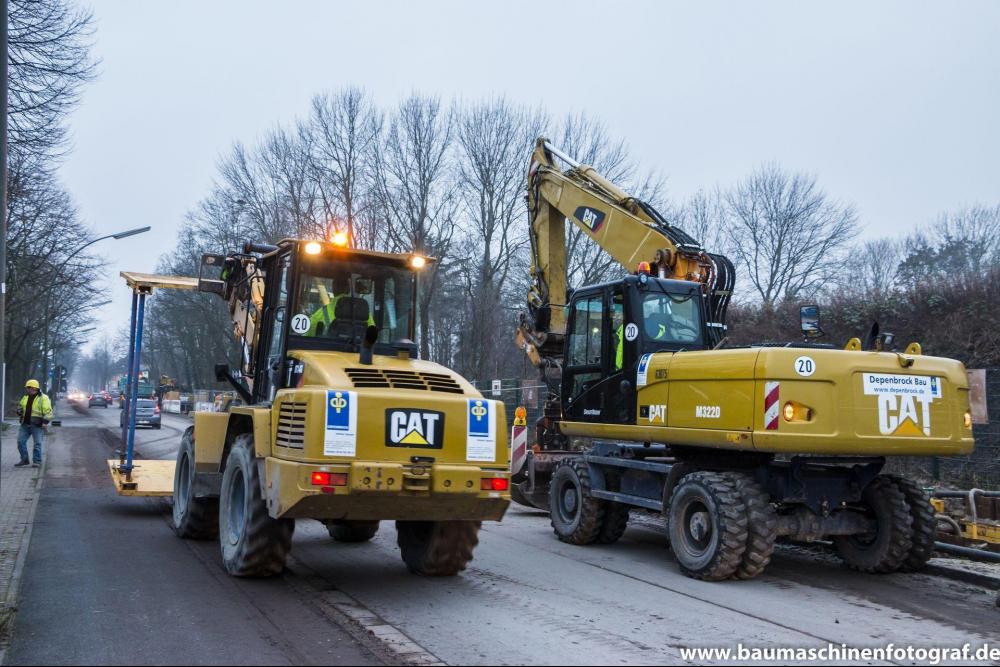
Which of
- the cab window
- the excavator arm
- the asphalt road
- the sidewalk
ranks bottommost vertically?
the sidewalk

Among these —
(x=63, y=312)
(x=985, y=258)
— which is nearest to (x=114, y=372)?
(x=63, y=312)

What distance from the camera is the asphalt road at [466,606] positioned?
598 centimetres

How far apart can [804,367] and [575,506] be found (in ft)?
13.1

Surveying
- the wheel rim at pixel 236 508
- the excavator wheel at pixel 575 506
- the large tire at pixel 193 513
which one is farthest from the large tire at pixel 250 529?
the excavator wheel at pixel 575 506

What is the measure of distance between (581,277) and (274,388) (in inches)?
975

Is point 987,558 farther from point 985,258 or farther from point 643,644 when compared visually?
point 985,258

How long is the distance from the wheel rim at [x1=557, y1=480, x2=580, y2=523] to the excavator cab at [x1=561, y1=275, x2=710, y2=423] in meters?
0.91

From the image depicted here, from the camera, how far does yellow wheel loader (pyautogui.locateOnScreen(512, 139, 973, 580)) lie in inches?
320

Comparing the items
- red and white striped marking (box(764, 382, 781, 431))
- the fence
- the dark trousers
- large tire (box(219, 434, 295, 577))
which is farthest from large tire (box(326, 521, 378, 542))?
the dark trousers

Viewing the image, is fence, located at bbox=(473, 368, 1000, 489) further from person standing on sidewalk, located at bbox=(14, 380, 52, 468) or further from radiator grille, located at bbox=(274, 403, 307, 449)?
person standing on sidewalk, located at bbox=(14, 380, 52, 468)

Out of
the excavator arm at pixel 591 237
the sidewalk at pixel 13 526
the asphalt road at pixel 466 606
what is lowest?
the sidewalk at pixel 13 526

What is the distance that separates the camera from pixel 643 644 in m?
6.20

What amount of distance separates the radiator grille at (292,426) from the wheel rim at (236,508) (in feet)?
3.08

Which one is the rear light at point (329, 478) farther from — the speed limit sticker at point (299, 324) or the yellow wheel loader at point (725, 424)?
the yellow wheel loader at point (725, 424)
